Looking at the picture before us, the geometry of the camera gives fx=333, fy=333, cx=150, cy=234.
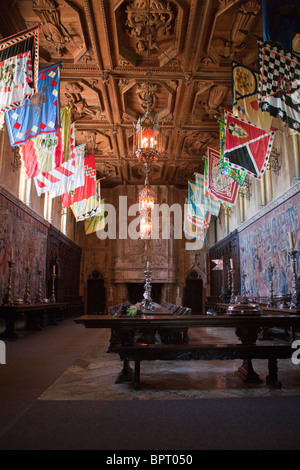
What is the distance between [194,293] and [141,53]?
1569cm

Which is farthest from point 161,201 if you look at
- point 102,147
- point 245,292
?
point 245,292

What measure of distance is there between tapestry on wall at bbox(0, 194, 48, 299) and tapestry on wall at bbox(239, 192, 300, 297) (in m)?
8.65

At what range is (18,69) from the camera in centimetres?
688

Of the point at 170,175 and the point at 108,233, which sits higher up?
the point at 170,175

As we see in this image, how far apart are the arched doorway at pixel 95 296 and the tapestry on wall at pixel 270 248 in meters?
10.4

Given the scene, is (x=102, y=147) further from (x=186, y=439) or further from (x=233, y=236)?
(x=186, y=439)

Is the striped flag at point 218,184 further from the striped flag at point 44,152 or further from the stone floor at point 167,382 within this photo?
the stone floor at point 167,382

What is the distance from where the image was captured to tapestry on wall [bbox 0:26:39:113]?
679 cm

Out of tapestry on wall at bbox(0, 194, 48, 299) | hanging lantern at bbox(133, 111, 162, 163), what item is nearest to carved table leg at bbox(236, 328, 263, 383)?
hanging lantern at bbox(133, 111, 162, 163)

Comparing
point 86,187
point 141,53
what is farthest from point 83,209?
point 141,53

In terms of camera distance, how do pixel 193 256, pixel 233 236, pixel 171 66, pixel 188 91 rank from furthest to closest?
pixel 193 256 < pixel 233 236 < pixel 188 91 < pixel 171 66

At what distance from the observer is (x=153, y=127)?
8.43 m

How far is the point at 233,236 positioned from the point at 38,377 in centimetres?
1343

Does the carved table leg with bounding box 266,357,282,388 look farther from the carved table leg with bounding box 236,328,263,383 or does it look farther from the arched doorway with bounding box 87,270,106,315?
the arched doorway with bounding box 87,270,106,315
